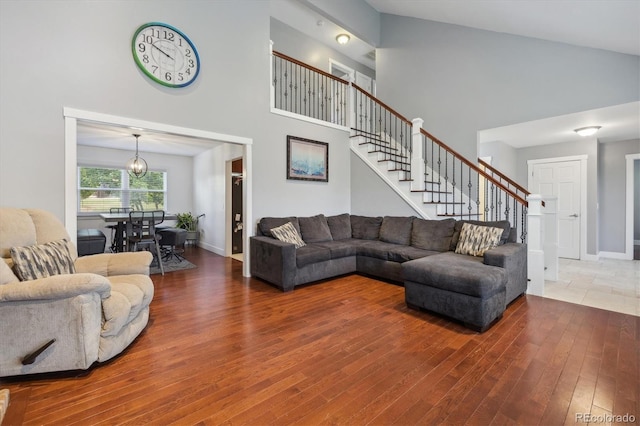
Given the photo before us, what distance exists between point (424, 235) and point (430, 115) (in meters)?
2.87

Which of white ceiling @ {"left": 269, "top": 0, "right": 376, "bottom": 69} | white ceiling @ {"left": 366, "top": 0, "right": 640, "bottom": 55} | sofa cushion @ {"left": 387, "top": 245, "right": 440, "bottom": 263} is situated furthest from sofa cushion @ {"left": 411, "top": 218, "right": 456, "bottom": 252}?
white ceiling @ {"left": 269, "top": 0, "right": 376, "bottom": 69}

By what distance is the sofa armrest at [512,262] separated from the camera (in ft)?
9.32

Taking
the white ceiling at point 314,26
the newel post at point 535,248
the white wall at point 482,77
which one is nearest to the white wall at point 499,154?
the white wall at point 482,77

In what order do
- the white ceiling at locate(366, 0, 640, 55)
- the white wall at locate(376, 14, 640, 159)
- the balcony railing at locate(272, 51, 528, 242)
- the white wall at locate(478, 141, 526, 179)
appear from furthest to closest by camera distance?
1. the white wall at locate(478, 141, 526, 179)
2. the balcony railing at locate(272, 51, 528, 242)
3. the white wall at locate(376, 14, 640, 159)
4. the white ceiling at locate(366, 0, 640, 55)

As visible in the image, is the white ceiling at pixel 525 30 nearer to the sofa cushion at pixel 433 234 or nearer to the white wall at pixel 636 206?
the sofa cushion at pixel 433 234

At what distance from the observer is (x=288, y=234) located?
409 centimetres

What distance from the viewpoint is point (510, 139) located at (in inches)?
225

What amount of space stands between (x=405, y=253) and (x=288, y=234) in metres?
1.64

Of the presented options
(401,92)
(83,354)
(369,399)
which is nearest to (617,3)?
(401,92)

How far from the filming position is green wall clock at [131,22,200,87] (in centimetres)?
325

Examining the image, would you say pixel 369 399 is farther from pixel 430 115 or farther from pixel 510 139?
pixel 510 139

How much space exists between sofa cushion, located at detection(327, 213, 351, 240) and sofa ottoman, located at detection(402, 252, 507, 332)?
2.03 metres

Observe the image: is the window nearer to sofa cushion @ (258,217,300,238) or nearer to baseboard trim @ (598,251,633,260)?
sofa cushion @ (258,217,300,238)

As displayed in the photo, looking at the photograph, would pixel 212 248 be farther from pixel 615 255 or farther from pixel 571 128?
pixel 615 255
